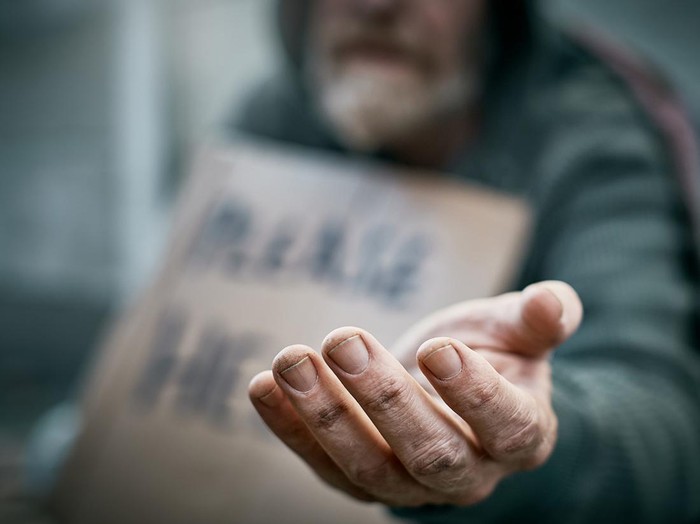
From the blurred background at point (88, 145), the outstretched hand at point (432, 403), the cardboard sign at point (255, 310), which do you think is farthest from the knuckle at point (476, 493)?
the blurred background at point (88, 145)

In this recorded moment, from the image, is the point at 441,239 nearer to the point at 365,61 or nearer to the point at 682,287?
the point at 682,287

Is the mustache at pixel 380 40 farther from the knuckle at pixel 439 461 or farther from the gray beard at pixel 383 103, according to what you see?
the knuckle at pixel 439 461

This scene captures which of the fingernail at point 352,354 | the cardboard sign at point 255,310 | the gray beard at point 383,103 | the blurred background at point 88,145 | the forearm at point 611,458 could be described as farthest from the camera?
the blurred background at point 88,145

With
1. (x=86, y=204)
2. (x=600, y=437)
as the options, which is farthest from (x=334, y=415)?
(x=86, y=204)

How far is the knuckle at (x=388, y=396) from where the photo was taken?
42 centimetres

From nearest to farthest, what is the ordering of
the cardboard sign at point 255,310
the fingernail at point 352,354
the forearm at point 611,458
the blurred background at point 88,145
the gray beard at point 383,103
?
the fingernail at point 352,354
the forearm at point 611,458
the cardboard sign at point 255,310
the gray beard at point 383,103
the blurred background at point 88,145

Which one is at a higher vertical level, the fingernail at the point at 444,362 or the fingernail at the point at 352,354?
the fingernail at the point at 352,354

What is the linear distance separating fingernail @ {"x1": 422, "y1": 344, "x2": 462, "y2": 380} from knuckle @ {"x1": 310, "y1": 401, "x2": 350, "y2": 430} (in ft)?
0.19

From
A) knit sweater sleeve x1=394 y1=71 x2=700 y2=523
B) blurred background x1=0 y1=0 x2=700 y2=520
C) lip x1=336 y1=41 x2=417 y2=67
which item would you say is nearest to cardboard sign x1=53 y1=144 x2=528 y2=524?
knit sweater sleeve x1=394 y1=71 x2=700 y2=523

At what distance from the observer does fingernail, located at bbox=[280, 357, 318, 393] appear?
0.42 metres

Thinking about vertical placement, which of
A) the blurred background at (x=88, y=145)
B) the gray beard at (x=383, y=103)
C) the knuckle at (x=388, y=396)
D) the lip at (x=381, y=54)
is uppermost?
the blurred background at (x=88, y=145)

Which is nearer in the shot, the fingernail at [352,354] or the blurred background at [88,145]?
the fingernail at [352,354]

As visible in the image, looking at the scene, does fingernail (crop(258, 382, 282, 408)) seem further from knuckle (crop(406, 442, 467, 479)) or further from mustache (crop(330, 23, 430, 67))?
mustache (crop(330, 23, 430, 67))

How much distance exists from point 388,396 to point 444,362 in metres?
0.03
